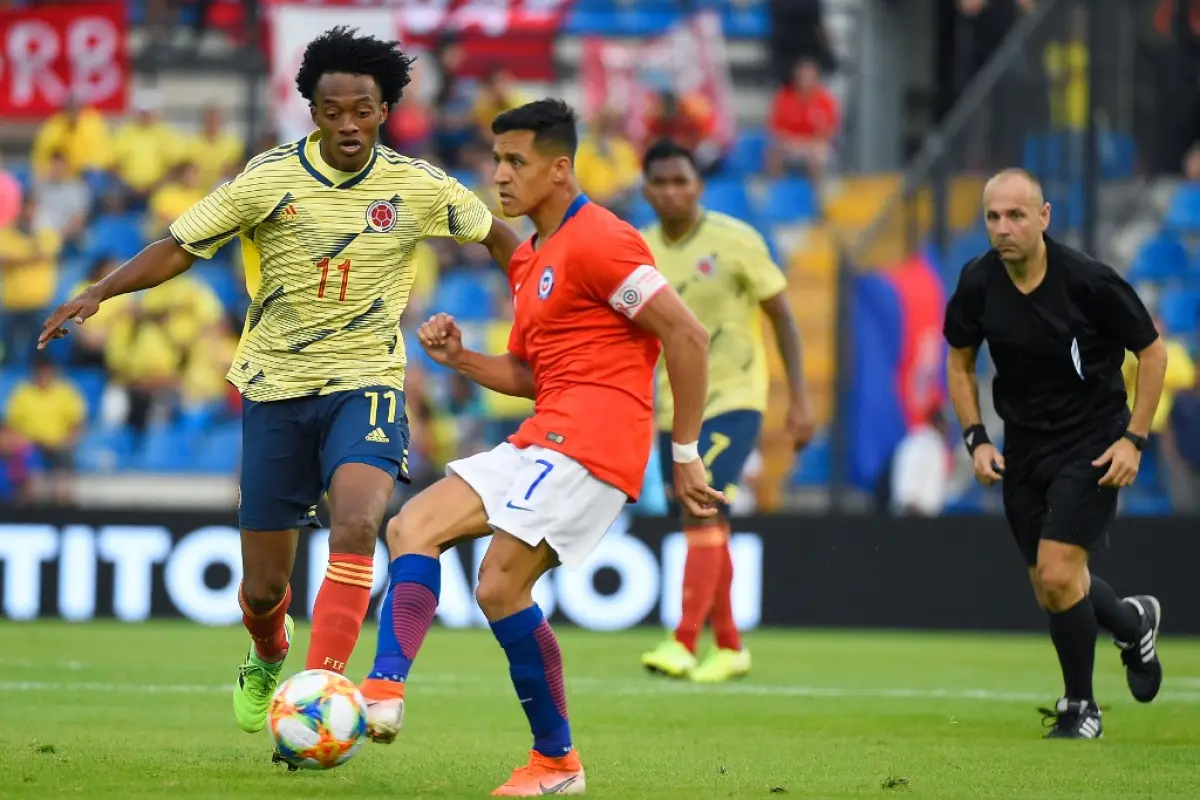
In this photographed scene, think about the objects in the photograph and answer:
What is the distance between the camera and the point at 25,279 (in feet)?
59.8

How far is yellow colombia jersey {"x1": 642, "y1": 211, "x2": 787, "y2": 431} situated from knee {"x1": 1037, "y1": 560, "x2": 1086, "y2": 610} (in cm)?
275

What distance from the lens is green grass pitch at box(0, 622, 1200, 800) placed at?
648cm

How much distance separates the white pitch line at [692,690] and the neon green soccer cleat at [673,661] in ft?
0.44

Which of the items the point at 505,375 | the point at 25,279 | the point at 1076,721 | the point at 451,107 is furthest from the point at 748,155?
the point at 505,375

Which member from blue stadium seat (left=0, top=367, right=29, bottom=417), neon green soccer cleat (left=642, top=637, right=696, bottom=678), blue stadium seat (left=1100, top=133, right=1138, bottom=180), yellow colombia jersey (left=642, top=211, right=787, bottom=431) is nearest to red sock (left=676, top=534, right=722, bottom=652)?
neon green soccer cleat (left=642, top=637, right=696, bottom=678)

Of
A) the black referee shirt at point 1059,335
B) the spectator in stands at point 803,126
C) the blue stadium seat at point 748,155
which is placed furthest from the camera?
the blue stadium seat at point 748,155

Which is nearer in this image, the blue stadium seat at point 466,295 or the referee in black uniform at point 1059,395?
the referee in black uniform at point 1059,395

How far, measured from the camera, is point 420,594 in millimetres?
6168

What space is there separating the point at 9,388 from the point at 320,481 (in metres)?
11.7

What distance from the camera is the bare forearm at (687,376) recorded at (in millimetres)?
6031

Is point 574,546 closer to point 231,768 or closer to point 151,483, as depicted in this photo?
point 231,768

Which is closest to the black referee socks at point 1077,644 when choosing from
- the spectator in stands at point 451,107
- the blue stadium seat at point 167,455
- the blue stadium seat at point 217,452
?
the blue stadium seat at point 217,452

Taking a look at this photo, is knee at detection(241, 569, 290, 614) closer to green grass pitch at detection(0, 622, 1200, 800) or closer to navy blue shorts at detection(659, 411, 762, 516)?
green grass pitch at detection(0, 622, 1200, 800)

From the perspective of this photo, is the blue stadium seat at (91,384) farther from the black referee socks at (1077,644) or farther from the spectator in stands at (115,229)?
the black referee socks at (1077,644)
